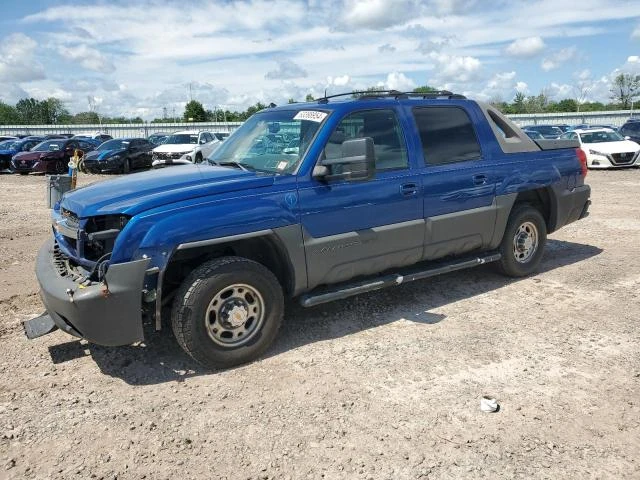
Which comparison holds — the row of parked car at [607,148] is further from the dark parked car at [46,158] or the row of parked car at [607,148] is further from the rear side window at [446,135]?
the dark parked car at [46,158]

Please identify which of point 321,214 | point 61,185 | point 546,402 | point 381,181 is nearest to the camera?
point 546,402

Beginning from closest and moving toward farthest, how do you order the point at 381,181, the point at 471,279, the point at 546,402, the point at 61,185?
the point at 546,402
the point at 381,181
the point at 61,185
the point at 471,279

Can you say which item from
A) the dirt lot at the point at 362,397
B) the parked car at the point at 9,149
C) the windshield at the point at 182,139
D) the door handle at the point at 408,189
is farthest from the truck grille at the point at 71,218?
the parked car at the point at 9,149

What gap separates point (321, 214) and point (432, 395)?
160cm

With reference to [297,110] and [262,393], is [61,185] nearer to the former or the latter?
[297,110]

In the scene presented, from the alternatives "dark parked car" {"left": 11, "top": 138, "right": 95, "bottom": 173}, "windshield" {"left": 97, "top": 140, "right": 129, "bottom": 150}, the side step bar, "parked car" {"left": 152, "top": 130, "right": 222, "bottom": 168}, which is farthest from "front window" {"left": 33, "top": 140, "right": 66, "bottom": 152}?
the side step bar

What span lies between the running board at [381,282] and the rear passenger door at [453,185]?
123 mm

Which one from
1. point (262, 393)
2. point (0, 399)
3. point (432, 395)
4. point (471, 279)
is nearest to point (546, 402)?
point (432, 395)

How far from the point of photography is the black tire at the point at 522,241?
585 centimetres

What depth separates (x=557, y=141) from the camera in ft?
20.7

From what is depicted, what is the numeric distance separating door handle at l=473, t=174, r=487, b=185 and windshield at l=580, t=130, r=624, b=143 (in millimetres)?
16944

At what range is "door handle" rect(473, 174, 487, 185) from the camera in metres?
5.32

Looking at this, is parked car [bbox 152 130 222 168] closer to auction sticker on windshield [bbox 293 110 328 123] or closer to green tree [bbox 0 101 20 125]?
auction sticker on windshield [bbox 293 110 328 123]

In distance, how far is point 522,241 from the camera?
6.07m
